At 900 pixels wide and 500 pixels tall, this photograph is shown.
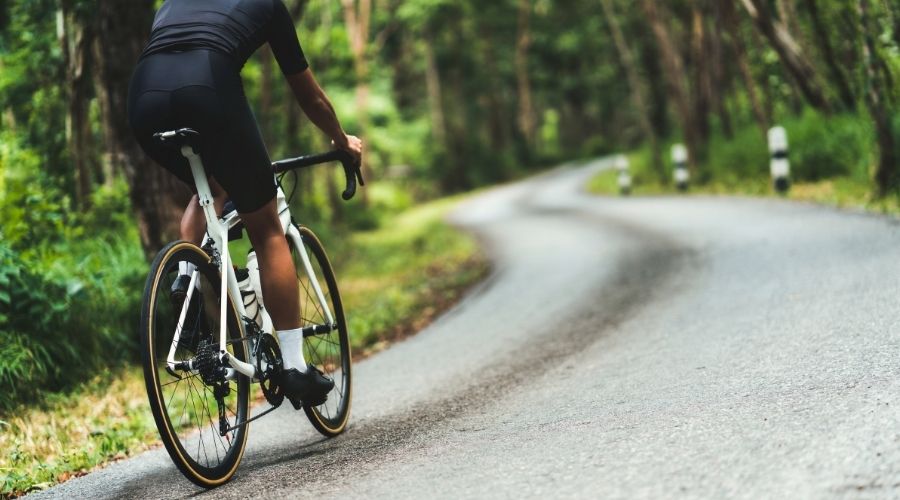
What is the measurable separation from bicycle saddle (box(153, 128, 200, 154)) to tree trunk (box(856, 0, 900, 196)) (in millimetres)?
8473

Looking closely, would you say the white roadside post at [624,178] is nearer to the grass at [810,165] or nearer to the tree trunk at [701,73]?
the grass at [810,165]

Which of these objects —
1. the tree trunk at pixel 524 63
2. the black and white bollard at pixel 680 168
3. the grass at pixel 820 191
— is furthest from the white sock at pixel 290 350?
the tree trunk at pixel 524 63

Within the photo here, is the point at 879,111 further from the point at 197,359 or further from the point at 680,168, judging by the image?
the point at 680,168

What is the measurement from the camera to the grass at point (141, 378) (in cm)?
460

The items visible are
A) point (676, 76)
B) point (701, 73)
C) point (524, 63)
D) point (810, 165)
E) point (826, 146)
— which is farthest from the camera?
point (524, 63)

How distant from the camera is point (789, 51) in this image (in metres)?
15.5

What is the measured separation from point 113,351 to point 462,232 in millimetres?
12421

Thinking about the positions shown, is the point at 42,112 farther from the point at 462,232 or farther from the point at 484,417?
the point at 462,232

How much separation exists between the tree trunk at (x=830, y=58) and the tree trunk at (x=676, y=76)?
582 cm

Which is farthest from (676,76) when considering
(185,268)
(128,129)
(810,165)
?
(185,268)

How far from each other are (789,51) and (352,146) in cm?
1308

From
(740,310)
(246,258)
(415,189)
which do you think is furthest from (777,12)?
(415,189)

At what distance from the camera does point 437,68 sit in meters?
48.5

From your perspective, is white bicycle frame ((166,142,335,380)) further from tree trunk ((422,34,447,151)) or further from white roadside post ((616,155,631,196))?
tree trunk ((422,34,447,151))
